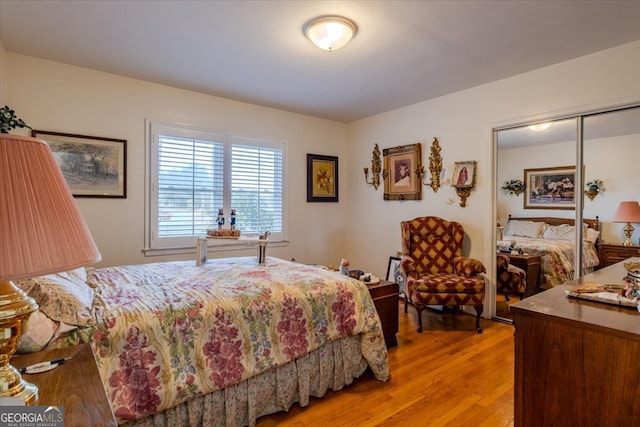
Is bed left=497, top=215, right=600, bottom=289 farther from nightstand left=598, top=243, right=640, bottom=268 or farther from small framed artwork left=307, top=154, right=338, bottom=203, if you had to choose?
small framed artwork left=307, top=154, right=338, bottom=203

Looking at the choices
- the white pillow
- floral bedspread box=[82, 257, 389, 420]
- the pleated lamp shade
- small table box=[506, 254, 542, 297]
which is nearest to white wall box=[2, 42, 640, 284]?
small table box=[506, 254, 542, 297]

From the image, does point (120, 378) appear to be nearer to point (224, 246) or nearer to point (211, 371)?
point (211, 371)

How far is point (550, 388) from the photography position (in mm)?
1250

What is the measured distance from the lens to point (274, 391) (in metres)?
1.88

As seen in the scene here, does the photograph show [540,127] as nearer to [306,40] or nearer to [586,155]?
[586,155]

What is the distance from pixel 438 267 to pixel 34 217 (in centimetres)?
361

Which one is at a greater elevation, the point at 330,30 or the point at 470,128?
the point at 330,30

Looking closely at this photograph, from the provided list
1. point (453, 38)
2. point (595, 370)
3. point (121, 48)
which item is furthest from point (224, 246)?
point (595, 370)

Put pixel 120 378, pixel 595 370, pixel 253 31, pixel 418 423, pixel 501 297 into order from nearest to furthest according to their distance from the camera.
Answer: pixel 595 370
pixel 120 378
pixel 418 423
pixel 253 31
pixel 501 297

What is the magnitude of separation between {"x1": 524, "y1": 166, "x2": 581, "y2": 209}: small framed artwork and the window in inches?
117

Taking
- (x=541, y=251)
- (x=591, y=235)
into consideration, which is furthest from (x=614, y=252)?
(x=541, y=251)

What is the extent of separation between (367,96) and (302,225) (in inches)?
77.7

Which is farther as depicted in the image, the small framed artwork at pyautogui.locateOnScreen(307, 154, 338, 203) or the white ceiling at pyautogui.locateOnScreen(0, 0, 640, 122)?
the small framed artwork at pyautogui.locateOnScreen(307, 154, 338, 203)

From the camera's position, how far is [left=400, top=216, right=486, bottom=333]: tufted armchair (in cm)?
313
